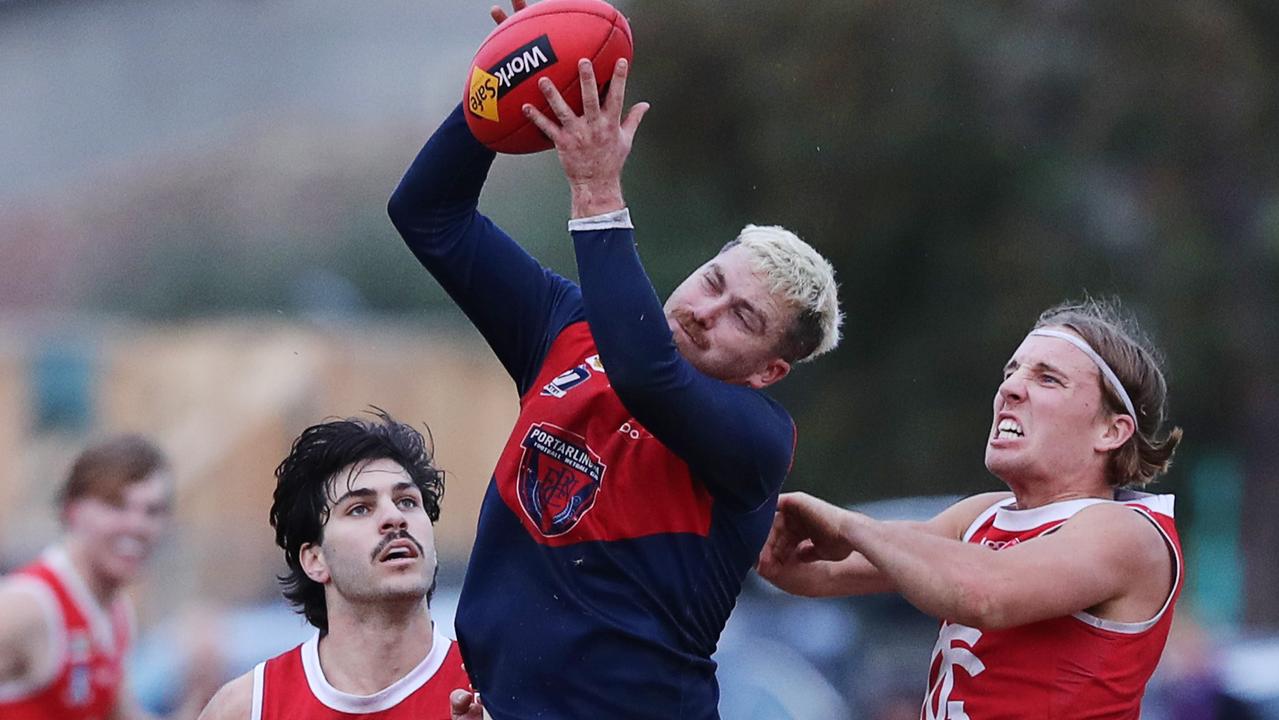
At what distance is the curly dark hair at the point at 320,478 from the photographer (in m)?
5.04

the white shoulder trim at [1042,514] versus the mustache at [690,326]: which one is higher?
the mustache at [690,326]

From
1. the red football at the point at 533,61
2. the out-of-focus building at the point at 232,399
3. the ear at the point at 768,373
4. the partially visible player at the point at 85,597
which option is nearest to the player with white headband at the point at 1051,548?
the ear at the point at 768,373

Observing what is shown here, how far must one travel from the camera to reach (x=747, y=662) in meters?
12.0

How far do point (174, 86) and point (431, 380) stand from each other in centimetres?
824

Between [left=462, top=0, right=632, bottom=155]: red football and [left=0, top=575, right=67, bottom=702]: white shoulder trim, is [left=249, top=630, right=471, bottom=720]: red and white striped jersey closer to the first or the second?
[left=462, top=0, right=632, bottom=155]: red football

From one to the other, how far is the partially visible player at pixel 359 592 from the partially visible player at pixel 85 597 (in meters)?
1.85

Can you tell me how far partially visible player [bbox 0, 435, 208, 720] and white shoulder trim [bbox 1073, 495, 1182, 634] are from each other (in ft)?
12.2

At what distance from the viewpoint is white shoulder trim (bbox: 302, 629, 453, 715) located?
487cm

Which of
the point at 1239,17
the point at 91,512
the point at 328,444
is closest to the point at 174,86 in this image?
the point at 1239,17

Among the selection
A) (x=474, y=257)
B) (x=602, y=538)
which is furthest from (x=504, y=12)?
(x=602, y=538)

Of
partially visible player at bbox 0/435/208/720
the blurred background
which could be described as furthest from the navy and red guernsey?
the blurred background

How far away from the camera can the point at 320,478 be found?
505 cm

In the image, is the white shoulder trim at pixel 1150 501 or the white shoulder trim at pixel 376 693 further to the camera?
the white shoulder trim at pixel 376 693

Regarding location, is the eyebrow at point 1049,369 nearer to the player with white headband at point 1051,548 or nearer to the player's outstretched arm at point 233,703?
the player with white headband at point 1051,548
